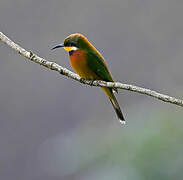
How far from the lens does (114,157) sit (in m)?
2.66

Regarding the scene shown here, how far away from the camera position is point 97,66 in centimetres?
335

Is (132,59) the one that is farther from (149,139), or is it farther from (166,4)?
(149,139)

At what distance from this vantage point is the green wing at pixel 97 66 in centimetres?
335

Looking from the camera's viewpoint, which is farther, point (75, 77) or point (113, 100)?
point (113, 100)

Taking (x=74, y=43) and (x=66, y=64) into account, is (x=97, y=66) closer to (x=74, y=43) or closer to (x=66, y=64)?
(x=74, y=43)

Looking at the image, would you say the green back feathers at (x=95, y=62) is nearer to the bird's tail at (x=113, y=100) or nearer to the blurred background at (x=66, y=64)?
the bird's tail at (x=113, y=100)

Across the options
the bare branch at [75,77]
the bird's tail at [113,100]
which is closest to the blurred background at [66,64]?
the bird's tail at [113,100]

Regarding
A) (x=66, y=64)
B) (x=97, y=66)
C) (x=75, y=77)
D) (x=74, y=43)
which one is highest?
(x=66, y=64)

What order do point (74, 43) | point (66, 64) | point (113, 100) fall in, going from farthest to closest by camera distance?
point (66, 64)
point (113, 100)
point (74, 43)

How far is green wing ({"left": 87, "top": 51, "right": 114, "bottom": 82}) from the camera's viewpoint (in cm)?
335

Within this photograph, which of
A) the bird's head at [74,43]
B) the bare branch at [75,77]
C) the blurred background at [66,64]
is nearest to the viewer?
the bare branch at [75,77]

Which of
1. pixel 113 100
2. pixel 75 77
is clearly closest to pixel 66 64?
pixel 113 100

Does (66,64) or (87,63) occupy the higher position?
(66,64)

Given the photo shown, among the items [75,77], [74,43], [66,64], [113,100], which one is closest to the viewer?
[75,77]
